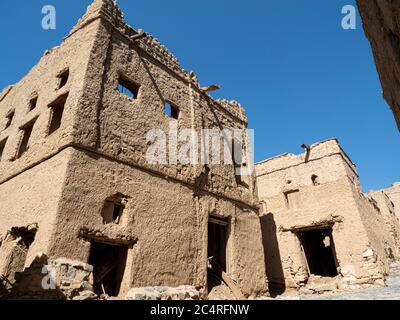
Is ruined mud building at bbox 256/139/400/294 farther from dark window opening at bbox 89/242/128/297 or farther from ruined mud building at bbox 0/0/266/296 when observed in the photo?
dark window opening at bbox 89/242/128/297

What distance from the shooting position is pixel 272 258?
14.6m

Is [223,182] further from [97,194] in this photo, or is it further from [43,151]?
[43,151]

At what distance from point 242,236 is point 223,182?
6.75 feet

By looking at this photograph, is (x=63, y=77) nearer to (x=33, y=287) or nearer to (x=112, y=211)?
(x=112, y=211)

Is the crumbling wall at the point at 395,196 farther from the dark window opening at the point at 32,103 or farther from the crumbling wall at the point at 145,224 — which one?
the dark window opening at the point at 32,103

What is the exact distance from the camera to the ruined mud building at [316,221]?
12449 millimetres

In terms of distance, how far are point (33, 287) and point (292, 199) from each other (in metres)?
Result: 12.4

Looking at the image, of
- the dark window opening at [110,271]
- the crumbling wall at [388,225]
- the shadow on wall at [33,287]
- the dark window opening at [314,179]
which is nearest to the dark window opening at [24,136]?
the dark window opening at [110,271]

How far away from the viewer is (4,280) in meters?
6.71

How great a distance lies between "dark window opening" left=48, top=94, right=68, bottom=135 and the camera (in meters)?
8.64

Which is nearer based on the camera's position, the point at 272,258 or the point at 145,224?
the point at 145,224

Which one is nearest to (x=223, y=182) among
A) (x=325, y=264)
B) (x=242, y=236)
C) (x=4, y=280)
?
(x=242, y=236)

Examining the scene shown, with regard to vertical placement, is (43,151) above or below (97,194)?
above

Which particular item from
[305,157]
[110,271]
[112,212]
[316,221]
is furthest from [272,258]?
[112,212]
